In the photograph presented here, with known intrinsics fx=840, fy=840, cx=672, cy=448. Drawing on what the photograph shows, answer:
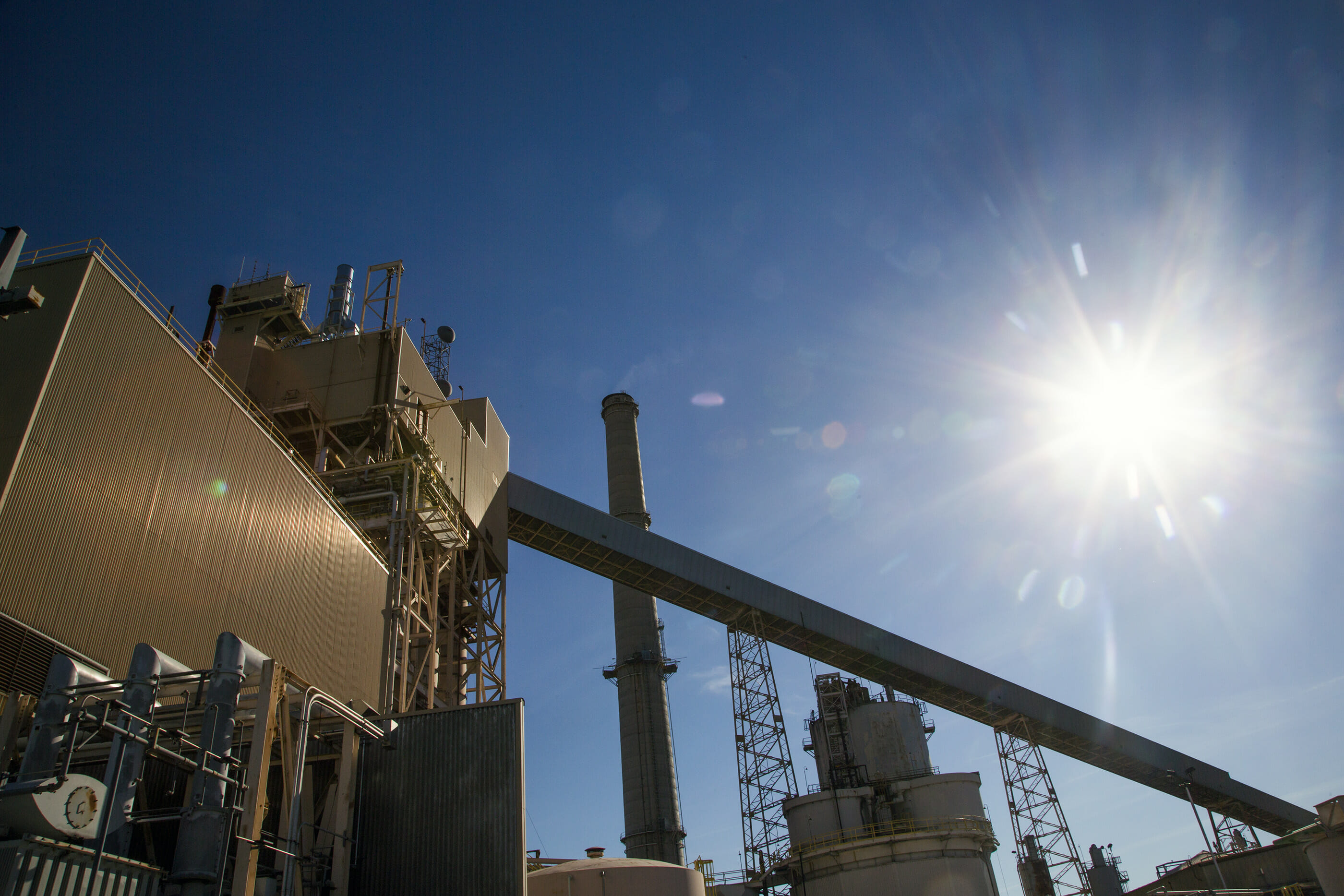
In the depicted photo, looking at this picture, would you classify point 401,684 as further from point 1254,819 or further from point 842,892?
point 1254,819

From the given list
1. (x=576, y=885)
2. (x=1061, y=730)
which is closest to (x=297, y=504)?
(x=576, y=885)

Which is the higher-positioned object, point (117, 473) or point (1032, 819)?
point (117, 473)

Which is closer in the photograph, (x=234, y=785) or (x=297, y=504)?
(x=234, y=785)

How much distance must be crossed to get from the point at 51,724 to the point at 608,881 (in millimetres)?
16100

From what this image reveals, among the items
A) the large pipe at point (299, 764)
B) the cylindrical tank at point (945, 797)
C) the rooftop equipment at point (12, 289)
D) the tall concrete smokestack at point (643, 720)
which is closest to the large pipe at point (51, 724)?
the large pipe at point (299, 764)

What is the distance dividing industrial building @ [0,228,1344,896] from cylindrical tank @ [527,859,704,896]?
0.35 feet

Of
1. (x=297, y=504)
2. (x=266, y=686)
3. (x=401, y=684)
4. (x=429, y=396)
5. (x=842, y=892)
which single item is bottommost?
(x=842, y=892)

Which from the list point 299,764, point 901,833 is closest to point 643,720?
point 901,833

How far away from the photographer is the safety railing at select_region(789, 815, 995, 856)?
32.3m

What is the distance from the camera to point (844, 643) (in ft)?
126

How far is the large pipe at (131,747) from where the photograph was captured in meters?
10.5

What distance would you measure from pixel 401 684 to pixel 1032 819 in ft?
97.5

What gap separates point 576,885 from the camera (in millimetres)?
22953

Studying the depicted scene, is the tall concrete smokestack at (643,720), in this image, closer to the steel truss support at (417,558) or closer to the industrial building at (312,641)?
the industrial building at (312,641)
